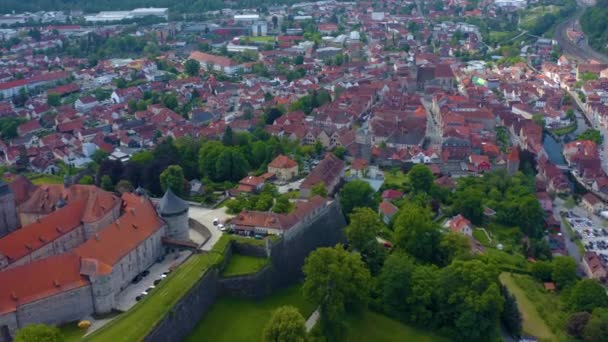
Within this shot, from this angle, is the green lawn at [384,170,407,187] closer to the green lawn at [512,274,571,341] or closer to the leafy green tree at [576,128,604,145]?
the green lawn at [512,274,571,341]

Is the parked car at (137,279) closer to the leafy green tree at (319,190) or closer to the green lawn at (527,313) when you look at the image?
the leafy green tree at (319,190)

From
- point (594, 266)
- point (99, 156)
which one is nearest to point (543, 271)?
point (594, 266)

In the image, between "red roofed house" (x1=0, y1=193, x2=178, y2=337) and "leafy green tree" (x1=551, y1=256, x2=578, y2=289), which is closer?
"red roofed house" (x1=0, y1=193, x2=178, y2=337)

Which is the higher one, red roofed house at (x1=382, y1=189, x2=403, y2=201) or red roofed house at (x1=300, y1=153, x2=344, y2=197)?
red roofed house at (x1=300, y1=153, x2=344, y2=197)

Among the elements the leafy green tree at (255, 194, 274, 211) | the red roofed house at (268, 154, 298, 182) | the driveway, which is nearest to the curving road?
the red roofed house at (268, 154, 298, 182)

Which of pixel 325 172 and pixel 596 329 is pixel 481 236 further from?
pixel 596 329

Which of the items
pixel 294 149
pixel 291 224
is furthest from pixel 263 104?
pixel 291 224

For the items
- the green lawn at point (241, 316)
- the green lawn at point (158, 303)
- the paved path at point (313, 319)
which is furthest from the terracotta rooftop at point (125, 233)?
the paved path at point (313, 319)
